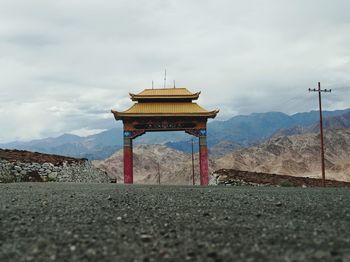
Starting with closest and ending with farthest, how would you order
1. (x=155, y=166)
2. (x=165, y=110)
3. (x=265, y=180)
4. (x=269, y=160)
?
(x=265, y=180) < (x=165, y=110) < (x=269, y=160) < (x=155, y=166)

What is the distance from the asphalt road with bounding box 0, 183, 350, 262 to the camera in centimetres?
596

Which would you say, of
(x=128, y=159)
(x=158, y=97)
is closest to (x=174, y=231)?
(x=128, y=159)

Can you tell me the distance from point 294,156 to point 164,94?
234ft

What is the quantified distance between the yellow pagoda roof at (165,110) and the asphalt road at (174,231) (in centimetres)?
2251

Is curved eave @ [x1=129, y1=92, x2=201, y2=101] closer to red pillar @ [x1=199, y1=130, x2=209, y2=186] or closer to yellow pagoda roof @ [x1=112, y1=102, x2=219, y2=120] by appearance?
yellow pagoda roof @ [x1=112, y1=102, x2=219, y2=120]

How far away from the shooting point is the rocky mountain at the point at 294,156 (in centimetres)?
8419

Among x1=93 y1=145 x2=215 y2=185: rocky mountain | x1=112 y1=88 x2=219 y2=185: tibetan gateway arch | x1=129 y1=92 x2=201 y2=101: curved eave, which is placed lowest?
x1=93 y1=145 x2=215 y2=185: rocky mountain

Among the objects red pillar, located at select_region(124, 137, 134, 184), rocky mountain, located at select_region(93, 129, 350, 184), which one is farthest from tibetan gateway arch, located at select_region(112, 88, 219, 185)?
rocky mountain, located at select_region(93, 129, 350, 184)

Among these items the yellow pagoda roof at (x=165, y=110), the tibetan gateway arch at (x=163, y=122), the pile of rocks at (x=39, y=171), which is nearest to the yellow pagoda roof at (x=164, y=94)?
the tibetan gateway arch at (x=163, y=122)

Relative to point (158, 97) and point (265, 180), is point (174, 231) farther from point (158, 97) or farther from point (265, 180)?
point (158, 97)

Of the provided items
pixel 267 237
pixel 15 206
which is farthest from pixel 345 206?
pixel 15 206

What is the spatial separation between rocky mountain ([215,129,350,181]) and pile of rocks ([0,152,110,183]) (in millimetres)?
52053

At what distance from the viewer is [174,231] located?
7.58 m

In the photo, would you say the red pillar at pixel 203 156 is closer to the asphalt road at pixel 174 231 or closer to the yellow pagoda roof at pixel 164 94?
the yellow pagoda roof at pixel 164 94
